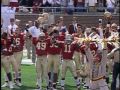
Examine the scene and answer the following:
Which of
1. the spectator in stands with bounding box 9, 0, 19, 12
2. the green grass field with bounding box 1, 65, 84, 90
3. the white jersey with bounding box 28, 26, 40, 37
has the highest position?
the spectator in stands with bounding box 9, 0, 19, 12

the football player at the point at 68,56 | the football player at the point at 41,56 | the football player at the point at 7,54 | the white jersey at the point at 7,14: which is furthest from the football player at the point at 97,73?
the white jersey at the point at 7,14

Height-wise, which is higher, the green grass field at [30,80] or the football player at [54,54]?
the football player at [54,54]

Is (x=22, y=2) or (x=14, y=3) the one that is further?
(x=22, y=2)

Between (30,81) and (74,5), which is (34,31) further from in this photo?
(74,5)

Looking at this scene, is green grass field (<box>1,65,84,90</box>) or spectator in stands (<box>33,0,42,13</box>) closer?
green grass field (<box>1,65,84,90</box>)

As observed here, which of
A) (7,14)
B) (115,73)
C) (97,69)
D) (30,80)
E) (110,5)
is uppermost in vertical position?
(97,69)

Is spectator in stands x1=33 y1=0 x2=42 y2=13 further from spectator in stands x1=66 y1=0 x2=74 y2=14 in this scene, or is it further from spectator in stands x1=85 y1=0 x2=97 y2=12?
spectator in stands x1=85 y1=0 x2=97 y2=12

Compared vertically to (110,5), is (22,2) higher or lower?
higher

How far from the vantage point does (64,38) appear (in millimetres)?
16234

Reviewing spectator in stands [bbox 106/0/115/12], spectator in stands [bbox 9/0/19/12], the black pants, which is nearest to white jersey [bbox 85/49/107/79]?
the black pants

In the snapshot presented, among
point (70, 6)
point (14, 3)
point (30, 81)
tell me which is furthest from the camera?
point (70, 6)

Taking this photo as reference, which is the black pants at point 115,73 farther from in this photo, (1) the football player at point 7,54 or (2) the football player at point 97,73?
(1) the football player at point 7,54

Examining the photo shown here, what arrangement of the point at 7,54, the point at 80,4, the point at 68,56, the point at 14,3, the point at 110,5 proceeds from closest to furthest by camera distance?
the point at 68,56 < the point at 7,54 < the point at 14,3 < the point at 110,5 < the point at 80,4

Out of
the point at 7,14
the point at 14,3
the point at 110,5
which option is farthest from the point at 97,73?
the point at 110,5
